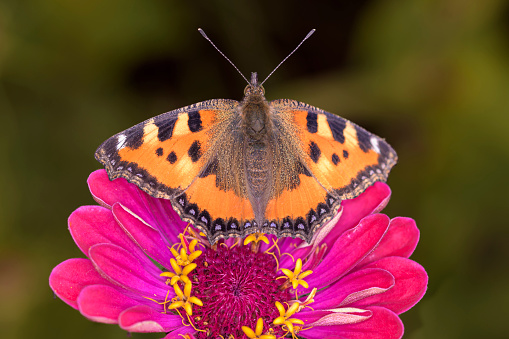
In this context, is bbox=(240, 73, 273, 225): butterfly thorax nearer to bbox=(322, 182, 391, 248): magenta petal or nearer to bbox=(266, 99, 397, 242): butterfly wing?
bbox=(266, 99, 397, 242): butterfly wing

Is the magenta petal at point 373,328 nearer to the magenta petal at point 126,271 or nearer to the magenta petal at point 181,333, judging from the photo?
the magenta petal at point 181,333

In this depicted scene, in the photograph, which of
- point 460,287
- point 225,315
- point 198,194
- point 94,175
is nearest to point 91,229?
point 94,175

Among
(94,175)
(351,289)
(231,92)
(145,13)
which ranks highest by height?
(145,13)

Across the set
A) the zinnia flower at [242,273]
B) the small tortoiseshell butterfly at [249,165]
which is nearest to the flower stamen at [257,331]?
the zinnia flower at [242,273]

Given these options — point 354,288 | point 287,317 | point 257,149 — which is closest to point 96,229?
point 257,149

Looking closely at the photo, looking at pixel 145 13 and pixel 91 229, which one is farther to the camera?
pixel 145 13

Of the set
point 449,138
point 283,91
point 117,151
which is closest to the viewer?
point 117,151

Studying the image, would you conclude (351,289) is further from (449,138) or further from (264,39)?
(264,39)

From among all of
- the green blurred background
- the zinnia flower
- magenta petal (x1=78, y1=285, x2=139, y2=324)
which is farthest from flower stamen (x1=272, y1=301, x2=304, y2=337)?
the green blurred background
